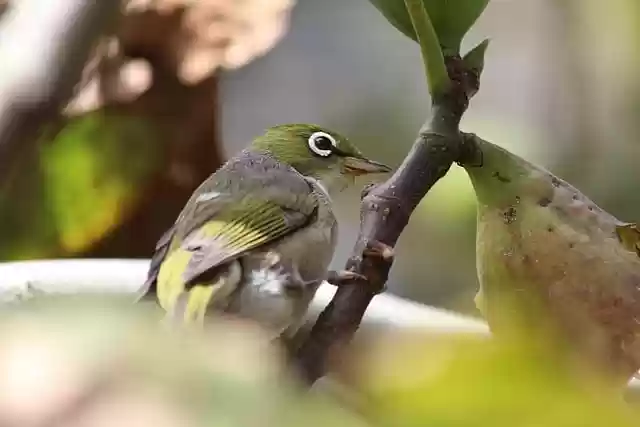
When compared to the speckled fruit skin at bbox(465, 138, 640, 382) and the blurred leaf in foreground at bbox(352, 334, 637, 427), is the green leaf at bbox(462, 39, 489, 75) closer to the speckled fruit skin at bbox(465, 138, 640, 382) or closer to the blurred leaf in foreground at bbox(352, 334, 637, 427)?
the speckled fruit skin at bbox(465, 138, 640, 382)

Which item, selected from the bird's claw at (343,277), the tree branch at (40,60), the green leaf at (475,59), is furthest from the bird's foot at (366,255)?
the tree branch at (40,60)

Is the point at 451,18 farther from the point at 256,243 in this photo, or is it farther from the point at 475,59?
the point at 256,243

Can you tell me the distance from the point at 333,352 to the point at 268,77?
243 millimetres

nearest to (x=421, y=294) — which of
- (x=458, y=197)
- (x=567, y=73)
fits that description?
(x=458, y=197)

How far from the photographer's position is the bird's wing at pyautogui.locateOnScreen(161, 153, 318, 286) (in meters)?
0.39

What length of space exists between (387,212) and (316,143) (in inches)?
3.6

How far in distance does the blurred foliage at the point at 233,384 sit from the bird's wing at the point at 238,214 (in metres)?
0.03

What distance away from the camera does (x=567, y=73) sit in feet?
1.83

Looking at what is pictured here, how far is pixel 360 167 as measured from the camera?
1.56 feet

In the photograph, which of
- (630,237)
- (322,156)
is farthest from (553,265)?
(322,156)

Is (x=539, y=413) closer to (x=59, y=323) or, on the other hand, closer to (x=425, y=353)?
(x=425, y=353)

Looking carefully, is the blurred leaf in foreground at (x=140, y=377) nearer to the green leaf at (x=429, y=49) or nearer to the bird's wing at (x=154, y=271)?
the bird's wing at (x=154, y=271)

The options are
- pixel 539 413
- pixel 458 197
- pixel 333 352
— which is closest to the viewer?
pixel 539 413

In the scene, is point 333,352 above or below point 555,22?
→ below
